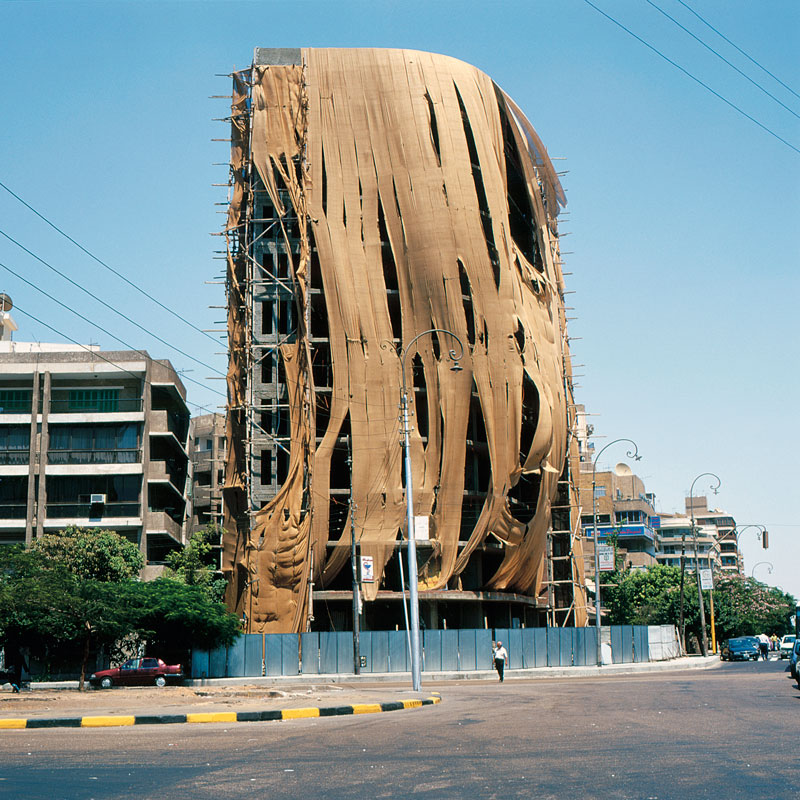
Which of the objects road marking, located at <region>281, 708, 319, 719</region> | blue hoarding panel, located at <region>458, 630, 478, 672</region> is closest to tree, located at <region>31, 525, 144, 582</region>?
blue hoarding panel, located at <region>458, 630, 478, 672</region>

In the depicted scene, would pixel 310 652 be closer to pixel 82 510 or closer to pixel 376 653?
pixel 376 653

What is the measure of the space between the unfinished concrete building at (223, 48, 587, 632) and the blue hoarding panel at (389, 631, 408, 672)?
27.5 ft

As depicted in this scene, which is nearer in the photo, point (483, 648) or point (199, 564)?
point (483, 648)

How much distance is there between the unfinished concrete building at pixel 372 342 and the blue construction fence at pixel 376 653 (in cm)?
816

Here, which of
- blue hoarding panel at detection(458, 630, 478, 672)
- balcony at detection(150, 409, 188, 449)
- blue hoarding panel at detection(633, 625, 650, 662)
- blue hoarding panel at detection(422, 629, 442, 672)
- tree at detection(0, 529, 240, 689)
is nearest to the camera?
tree at detection(0, 529, 240, 689)

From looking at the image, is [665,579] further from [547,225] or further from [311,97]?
[311,97]

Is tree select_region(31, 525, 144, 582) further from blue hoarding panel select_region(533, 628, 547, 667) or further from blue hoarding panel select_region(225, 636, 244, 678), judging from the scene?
blue hoarding panel select_region(533, 628, 547, 667)

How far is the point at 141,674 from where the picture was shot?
43.9 metres

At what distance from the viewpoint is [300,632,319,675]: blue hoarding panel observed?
47.7 m

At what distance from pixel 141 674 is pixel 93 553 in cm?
1824

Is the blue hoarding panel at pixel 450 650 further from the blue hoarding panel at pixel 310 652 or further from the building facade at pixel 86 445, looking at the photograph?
the building facade at pixel 86 445

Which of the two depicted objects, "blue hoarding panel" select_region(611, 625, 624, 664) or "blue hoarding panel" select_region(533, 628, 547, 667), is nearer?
"blue hoarding panel" select_region(533, 628, 547, 667)

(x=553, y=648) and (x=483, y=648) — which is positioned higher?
(x=483, y=648)

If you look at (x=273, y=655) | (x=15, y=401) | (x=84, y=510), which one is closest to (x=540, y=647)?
(x=273, y=655)
